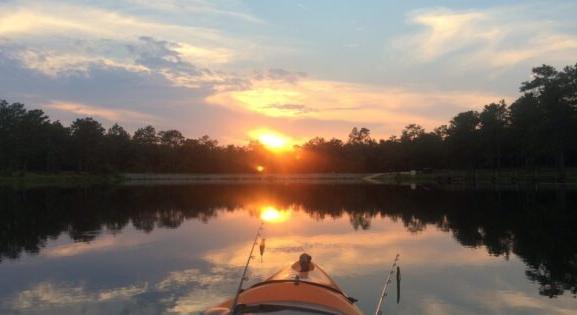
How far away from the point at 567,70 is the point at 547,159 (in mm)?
19651

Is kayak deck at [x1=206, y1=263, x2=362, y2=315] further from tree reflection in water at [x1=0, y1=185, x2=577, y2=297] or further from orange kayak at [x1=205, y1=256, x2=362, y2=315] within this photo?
tree reflection in water at [x1=0, y1=185, x2=577, y2=297]

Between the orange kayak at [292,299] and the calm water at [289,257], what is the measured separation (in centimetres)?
271

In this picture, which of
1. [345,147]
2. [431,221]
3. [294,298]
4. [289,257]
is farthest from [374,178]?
[294,298]

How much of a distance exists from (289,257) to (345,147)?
12189 cm

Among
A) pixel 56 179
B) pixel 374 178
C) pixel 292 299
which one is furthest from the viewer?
pixel 374 178

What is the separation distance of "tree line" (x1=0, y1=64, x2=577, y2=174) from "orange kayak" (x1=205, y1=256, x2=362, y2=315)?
72854mm

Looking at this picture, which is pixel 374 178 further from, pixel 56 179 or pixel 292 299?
pixel 292 299

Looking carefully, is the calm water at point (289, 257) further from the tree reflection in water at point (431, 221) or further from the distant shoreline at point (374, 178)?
the distant shoreline at point (374, 178)

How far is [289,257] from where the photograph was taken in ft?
64.2

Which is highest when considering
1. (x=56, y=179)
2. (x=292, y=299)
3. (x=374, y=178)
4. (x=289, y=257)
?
(x=56, y=179)

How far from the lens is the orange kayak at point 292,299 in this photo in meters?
9.29

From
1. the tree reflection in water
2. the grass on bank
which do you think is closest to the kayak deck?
the tree reflection in water

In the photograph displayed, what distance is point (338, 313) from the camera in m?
9.26

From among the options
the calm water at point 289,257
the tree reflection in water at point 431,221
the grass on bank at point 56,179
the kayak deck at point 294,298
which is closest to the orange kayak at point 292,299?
the kayak deck at point 294,298
